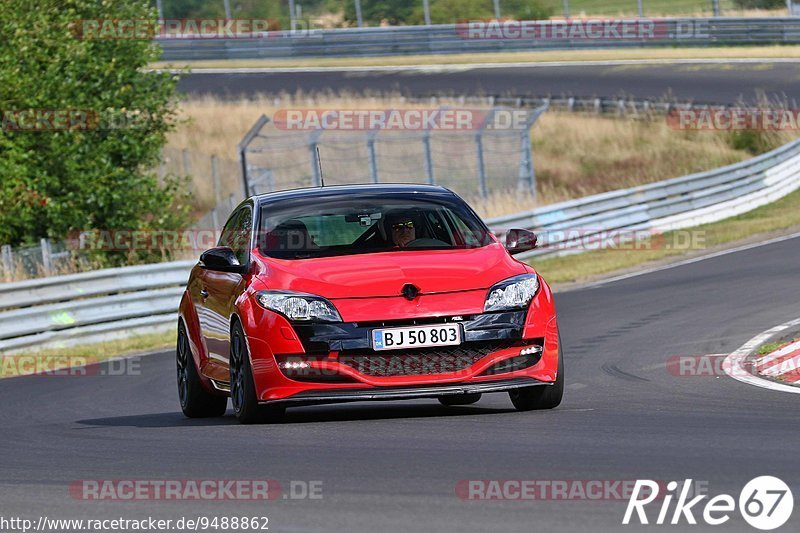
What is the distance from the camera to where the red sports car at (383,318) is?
8.82m

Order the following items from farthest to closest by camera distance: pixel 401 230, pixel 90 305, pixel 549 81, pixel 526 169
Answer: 1. pixel 549 81
2. pixel 526 169
3. pixel 90 305
4. pixel 401 230

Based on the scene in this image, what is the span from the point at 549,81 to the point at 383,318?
36726 millimetres

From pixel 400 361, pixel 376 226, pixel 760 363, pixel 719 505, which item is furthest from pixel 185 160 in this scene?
pixel 719 505

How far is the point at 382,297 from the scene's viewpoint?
8.87 m

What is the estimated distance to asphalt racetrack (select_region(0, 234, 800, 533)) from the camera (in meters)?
6.12

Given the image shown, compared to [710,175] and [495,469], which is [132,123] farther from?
[495,469]

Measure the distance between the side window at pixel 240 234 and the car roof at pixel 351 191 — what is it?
0.59 ft

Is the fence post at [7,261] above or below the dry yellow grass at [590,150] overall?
above

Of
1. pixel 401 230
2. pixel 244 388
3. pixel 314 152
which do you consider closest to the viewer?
pixel 244 388

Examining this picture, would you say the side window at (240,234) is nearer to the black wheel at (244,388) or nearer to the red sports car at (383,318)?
the red sports car at (383,318)

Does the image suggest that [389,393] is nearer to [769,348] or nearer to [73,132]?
[769,348]

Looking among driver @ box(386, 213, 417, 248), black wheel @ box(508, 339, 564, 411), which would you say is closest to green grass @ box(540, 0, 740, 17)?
driver @ box(386, 213, 417, 248)

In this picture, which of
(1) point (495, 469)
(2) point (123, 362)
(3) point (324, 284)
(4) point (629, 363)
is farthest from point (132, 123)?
(1) point (495, 469)

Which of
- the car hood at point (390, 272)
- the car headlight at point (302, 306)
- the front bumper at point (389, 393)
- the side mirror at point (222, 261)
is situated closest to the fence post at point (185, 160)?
the side mirror at point (222, 261)
